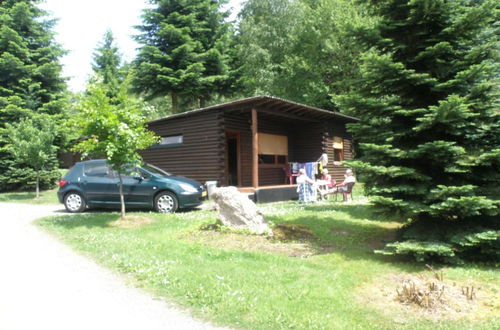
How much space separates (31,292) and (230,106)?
9.79 m

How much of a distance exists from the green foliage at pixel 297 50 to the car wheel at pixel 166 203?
17637mm

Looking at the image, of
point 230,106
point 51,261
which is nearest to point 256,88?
point 230,106

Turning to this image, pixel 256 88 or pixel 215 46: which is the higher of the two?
pixel 215 46

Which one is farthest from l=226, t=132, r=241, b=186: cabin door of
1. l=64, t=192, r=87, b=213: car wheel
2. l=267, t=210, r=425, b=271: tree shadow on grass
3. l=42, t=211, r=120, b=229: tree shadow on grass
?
l=267, t=210, r=425, b=271: tree shadow on grass

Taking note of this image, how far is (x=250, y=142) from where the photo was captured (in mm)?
16141

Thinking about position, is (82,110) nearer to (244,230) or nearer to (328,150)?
(244,230)

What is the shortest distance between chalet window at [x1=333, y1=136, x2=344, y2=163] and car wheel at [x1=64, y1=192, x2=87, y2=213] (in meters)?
12.5

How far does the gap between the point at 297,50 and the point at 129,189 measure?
22.7m

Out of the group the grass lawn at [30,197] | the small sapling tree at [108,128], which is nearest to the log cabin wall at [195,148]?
the small sapling tree at [108,128]

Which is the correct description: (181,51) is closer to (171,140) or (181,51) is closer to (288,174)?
(171,140)

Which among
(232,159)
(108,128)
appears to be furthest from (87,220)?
(232,159)

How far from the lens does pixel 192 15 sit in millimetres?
24578

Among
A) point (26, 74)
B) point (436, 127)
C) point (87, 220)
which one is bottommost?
point (87, 220)

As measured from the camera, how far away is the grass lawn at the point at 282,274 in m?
3.88
